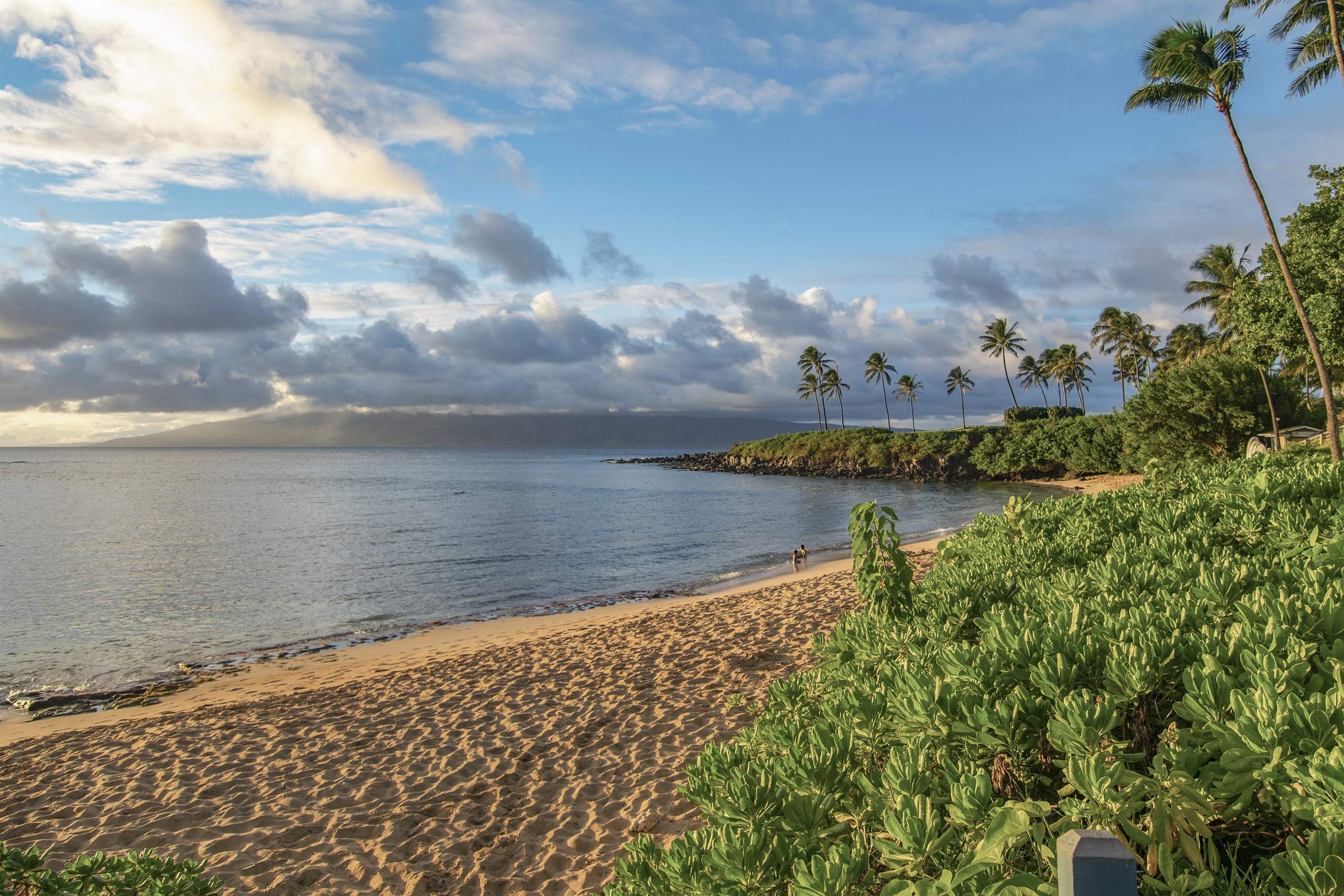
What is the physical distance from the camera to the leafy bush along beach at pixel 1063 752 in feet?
5.30

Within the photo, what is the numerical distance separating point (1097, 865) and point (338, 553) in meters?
33.6

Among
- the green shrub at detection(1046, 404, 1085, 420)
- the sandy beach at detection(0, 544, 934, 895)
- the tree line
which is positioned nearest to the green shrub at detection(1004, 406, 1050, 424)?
the green shrub at detection(1046, 404, 1085, 420)

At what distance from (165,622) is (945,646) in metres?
22.4

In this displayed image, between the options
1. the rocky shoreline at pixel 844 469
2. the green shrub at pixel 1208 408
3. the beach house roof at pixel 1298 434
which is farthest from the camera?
the rocky shoreline at pixel 844 469

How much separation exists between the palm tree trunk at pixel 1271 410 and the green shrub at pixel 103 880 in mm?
40904

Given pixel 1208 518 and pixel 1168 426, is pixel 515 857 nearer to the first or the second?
pixel 1208 518

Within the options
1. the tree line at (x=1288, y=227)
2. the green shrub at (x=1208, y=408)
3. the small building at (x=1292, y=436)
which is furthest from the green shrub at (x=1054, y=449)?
the tree line at (x=1288, y=227)

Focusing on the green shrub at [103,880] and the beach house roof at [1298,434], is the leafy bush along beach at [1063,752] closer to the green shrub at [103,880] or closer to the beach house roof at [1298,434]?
the green shrub at [103,880]

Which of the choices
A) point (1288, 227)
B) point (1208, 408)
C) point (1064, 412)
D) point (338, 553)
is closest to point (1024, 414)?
point (1064, 412)

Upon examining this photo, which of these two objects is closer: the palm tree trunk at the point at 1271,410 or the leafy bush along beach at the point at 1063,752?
the leafy bush along beach at the point at 1063,752

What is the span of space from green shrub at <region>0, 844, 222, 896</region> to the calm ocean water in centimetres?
1463

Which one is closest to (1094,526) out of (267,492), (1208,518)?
(1208,518)

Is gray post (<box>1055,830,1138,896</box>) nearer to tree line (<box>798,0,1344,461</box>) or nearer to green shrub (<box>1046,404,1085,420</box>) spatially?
tree line (<box>798,0,1344,461</box>)

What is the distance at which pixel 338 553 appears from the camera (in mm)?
30375
